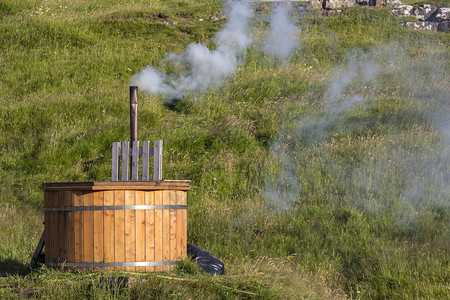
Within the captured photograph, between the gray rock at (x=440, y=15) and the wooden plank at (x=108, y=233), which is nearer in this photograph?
the wooden plank at (x=108, y=233)

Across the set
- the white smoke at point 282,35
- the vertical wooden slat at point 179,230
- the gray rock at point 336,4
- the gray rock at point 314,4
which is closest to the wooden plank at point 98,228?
the vertical wooden slat at point 179,230

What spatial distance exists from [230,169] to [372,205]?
3464mm

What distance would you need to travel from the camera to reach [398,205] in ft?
35.7

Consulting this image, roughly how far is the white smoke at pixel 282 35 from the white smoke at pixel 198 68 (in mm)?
964

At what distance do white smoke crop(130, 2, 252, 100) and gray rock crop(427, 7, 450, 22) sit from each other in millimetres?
10959

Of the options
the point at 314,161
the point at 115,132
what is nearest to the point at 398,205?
the point at 314,161

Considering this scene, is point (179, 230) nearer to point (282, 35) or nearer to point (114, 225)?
point (114, 225)

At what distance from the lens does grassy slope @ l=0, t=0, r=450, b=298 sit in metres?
8.59

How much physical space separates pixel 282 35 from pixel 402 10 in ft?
29.5

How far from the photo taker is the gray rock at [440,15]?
26578 millimetres

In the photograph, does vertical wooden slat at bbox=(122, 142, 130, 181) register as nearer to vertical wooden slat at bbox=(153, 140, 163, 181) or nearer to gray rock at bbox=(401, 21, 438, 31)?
vertical wooden slat at bbox=(153, 140, 163, 181)

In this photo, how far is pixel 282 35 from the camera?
21672mm

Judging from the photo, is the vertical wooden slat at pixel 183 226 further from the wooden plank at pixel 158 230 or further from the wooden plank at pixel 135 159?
the wooden plank at pixel 135 159

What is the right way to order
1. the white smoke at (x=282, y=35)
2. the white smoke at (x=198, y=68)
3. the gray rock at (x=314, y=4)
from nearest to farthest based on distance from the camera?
the white smoke at (x=198, y=68) < the white smoke at (x=282, y=35) < the gray rock at (x=314, y=4)
